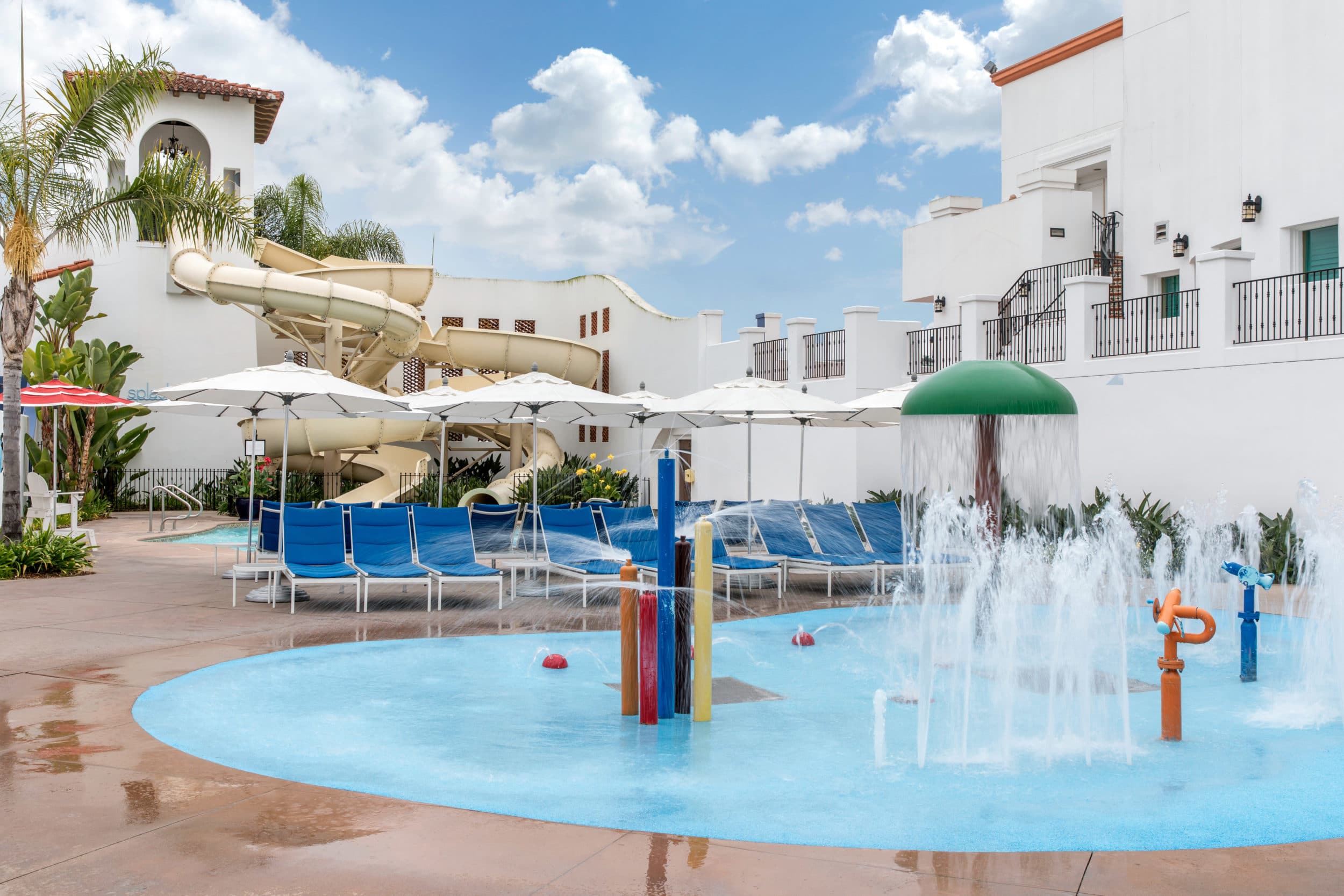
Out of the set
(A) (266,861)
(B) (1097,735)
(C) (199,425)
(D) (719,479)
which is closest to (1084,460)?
(D) (719,479)

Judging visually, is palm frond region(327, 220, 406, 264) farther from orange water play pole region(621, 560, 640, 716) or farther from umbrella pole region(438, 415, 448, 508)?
orange water play pole region(621, 560, 640, 716)

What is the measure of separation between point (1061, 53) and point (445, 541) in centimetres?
2074

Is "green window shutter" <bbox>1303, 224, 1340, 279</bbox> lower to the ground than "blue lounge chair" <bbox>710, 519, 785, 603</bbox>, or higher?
higher

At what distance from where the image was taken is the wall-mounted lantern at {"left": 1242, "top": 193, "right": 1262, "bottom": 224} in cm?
1992

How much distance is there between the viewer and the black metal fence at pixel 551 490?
962 inches

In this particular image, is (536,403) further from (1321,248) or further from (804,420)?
(1321,248)

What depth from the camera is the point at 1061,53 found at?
2703 cm

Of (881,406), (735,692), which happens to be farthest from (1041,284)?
(735,692)

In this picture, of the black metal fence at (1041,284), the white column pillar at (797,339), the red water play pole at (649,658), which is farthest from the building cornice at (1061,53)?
the red water play pole at (649,658)

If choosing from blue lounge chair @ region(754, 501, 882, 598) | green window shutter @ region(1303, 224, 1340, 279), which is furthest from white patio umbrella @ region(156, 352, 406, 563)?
green window shutter @ region(1303, 224, 1340, 279)

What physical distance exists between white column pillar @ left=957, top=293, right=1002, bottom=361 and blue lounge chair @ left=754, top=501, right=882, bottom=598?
256 inches

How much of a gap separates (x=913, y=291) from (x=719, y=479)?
7052 millimetres

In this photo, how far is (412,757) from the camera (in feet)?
21.9

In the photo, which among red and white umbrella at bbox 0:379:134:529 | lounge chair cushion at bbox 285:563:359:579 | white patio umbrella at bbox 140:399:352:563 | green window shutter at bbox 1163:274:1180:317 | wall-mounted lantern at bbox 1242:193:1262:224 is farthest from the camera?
green window shutter at bbox 1163:274:1180:317
